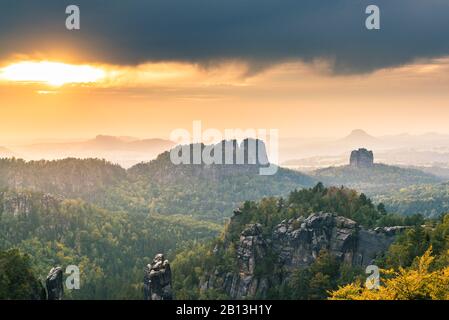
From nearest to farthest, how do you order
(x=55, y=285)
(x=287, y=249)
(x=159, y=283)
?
(x=55, y=285) < (x=159, y=283) < (x=287, y=249)

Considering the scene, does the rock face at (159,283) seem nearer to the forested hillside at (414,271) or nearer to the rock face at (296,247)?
the rock face at (296,247)

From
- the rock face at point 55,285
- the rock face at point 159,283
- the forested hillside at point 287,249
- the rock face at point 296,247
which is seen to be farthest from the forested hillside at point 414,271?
the rock face at point 55,285

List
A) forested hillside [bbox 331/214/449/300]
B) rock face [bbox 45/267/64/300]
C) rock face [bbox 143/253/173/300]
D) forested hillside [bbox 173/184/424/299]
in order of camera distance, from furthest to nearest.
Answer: forested hillside [bbox 173/184/424/299] < rock face [bbox 143/253/173/300] < rock face [bbox 45/267/64/300] < forested hillside [bbox 331/214/449/300]

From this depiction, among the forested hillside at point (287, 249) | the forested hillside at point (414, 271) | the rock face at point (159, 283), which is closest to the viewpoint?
the forested hillside at point (414, 271)

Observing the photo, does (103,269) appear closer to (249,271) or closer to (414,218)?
(249,271)

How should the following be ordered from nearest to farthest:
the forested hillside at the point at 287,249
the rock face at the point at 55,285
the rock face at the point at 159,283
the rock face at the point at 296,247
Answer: the rock face at the point at 55,285
the rock face at the point at 159,283
the forested hillside at the point at 287,249
the rock face at the point at 296,247

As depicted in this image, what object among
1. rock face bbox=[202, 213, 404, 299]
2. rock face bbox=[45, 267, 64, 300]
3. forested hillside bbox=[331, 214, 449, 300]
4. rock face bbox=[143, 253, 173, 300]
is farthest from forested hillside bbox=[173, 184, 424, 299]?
rock face bbox=[45, 267, 64, 300]

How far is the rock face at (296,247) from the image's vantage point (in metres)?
117

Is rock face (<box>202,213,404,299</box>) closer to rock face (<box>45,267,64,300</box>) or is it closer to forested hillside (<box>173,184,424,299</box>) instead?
forested hillside (<box>173,184,424,299</box>)

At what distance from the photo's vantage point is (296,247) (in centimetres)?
12912

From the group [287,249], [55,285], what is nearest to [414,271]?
[55,285]

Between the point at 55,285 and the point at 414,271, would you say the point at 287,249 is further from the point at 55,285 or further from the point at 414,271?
the point at 414,271

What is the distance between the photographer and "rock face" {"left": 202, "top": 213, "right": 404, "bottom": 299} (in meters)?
117
